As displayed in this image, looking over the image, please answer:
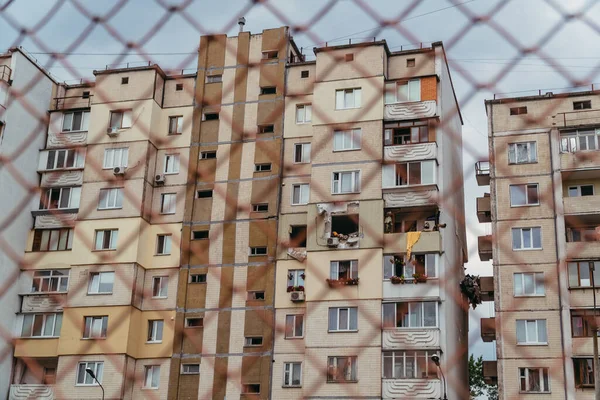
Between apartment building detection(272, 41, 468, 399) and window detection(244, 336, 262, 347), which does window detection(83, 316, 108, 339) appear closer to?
window detection(244, 336, 262, 347)

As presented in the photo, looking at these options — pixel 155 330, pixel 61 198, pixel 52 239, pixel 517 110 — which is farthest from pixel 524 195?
pixel 52 239

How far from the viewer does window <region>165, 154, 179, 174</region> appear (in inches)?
693

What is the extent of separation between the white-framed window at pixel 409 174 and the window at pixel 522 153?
1602mm

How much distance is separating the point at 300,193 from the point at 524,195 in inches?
158

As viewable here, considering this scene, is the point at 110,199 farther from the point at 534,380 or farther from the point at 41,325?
the point at 534,380

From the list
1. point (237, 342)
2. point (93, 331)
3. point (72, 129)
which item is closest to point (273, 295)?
point (237, 342)

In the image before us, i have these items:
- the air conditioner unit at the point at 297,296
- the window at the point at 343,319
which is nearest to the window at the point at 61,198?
the air conditioner unit at the point at 297,296

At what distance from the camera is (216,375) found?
15.8 meters

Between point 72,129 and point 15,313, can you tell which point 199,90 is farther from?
point 15,313

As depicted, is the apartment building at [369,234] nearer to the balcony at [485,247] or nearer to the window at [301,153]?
the window at [301,153]

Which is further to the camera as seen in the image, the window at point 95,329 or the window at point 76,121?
the window at point 76,121

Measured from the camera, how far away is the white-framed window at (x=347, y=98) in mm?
16469

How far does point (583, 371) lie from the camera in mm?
14422

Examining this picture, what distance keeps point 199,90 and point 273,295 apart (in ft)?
15.0
